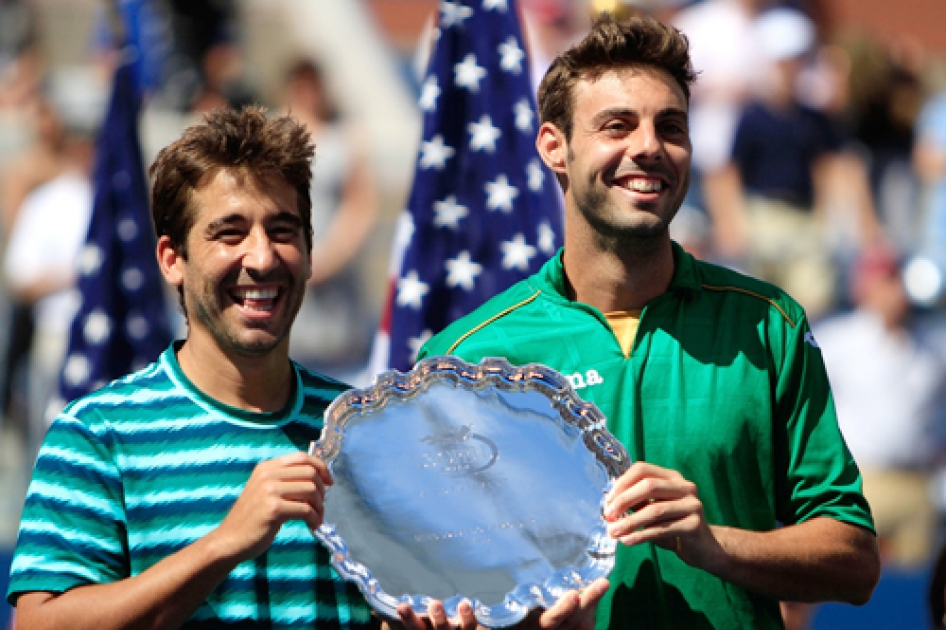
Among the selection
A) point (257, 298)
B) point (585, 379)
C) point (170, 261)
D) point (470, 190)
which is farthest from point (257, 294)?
point (470, 190)

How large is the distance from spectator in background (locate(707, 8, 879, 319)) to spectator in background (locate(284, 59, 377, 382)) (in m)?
2.55

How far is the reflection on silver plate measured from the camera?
2.64m

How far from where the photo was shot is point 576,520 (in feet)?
8.93

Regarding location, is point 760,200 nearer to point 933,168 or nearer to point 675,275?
A: point 933,168

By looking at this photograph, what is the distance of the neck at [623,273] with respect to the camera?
2998 mm

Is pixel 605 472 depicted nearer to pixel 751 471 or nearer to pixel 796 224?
pixel 751 471

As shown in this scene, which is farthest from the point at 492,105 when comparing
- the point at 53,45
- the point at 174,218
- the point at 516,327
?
the point at 53,45

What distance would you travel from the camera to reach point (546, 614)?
2539 millimetres

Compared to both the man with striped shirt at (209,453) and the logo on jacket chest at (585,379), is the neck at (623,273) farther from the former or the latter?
the man with striped shirt at (209,453)

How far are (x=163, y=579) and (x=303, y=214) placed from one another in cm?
85

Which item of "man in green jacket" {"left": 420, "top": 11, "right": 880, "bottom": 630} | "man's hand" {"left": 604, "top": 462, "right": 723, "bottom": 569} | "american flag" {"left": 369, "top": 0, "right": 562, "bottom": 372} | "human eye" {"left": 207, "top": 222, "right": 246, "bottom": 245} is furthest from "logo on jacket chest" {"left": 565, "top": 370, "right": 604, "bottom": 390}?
"american flag" {"left": 369, "top": 0, "right": 562, "bottom": 372}

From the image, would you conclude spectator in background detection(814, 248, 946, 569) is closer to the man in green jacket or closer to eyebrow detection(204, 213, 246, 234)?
the man in green jacket

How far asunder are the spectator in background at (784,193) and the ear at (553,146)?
575 cm

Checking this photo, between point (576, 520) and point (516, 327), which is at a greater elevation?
point (516, 327)
